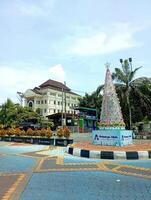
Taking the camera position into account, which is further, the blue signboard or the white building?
the white building

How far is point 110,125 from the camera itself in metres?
20.1

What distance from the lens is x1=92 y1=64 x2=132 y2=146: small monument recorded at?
1789 centimetres

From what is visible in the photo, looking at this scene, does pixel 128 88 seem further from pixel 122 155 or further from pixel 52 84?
pixel 52 84

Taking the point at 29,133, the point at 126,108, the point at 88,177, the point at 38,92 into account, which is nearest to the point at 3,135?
the point at 29,133

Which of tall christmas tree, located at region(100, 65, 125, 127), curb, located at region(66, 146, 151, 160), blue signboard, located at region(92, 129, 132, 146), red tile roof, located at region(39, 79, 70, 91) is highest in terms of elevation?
red tile roof, located at region(39, 79, 70, 91)

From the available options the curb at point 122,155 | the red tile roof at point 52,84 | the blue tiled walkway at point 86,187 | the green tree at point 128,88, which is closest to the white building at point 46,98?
the red tile roof at point 52,84

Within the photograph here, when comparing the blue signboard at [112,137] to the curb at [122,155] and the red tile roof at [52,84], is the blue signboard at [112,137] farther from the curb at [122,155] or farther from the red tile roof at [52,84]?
the red tile roof at [52,84]

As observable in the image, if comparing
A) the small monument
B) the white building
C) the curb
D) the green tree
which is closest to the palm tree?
the green tree

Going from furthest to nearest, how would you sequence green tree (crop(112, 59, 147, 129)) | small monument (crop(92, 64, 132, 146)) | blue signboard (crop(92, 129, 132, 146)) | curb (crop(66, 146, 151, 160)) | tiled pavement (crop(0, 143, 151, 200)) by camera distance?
green tree (crop(112, 59, 147, 129)) → small monument (crop(92, 64, 132, 146)) → blue signboard (crop(92, 129, 132, 146)) → curb (crop(66, 146, 151, 160)) → tiled pavement (crop(0, 143, 151, 200))

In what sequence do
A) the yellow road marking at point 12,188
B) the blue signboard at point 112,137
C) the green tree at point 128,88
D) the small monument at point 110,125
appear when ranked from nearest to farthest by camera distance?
the yellow road marking at point 12,188 < the blue signboard at point 112,137 < the small monument at point 110,125 < the green tree at point 128,88

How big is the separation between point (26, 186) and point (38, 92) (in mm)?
69564

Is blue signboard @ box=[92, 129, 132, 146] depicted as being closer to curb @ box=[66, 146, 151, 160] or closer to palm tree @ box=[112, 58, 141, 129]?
curb @ box=[66, 146, 151, 160]

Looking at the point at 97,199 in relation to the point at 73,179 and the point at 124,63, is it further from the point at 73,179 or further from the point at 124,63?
the point at 124,63

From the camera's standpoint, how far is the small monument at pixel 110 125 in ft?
58.7
